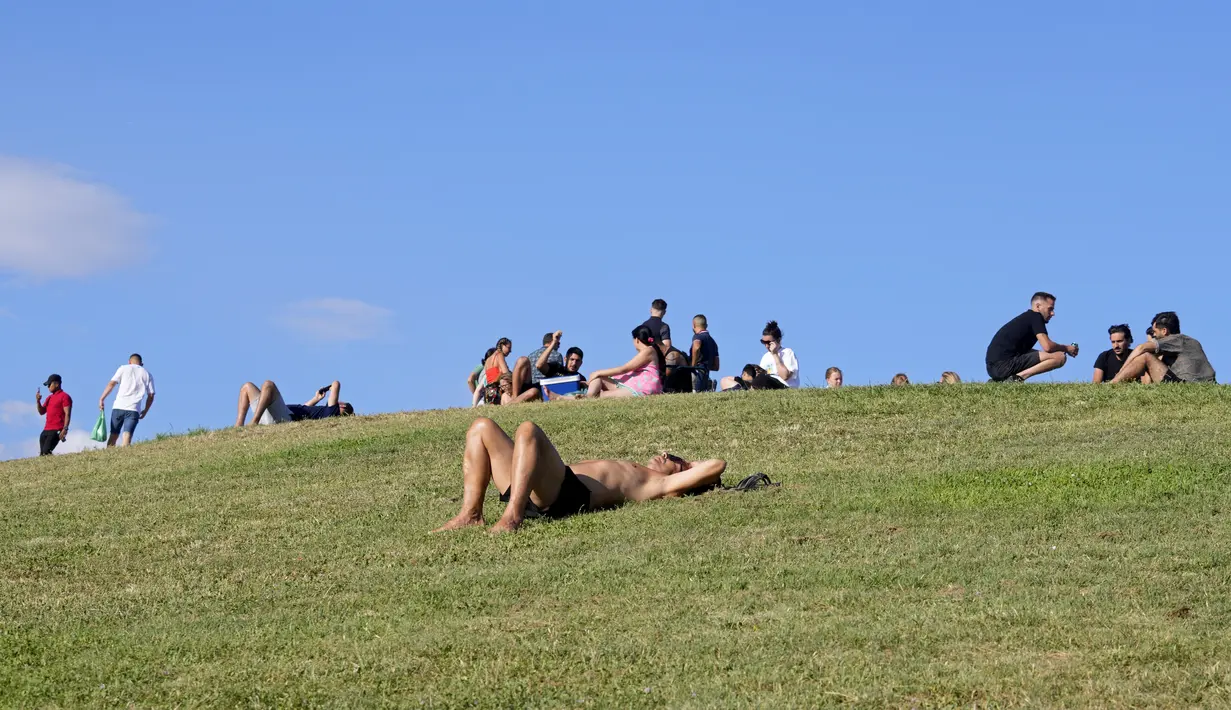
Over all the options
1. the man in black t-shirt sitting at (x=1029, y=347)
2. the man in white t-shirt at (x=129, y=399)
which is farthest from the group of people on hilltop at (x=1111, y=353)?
the man in white t-shirt at (x=129, y=399)

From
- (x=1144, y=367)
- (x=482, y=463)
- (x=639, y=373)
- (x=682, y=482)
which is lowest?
(x=682, y=482)

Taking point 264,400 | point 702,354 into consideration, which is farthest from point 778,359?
point 264,400

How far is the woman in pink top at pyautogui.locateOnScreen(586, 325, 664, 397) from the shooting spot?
21750mm

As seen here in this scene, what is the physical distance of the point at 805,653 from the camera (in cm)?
677

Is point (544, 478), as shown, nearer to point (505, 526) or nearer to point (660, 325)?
point (505, 526)

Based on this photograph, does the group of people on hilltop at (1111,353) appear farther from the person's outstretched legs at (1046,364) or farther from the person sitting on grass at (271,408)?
the person sitting on grass at (271,408)

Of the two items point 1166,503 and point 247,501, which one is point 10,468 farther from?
point 1166,503

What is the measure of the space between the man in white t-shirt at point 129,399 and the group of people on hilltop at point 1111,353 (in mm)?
14221

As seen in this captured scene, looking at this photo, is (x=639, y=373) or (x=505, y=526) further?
(x=639, y=373)

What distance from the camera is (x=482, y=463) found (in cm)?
1101

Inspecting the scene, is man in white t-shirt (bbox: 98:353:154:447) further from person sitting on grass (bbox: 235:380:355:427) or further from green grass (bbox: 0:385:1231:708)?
green grass (bbox: 0:385:1231:708)

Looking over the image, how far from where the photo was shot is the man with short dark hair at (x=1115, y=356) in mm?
20828

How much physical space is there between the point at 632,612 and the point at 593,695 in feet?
4.86

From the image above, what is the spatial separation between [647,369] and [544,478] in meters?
11.1
